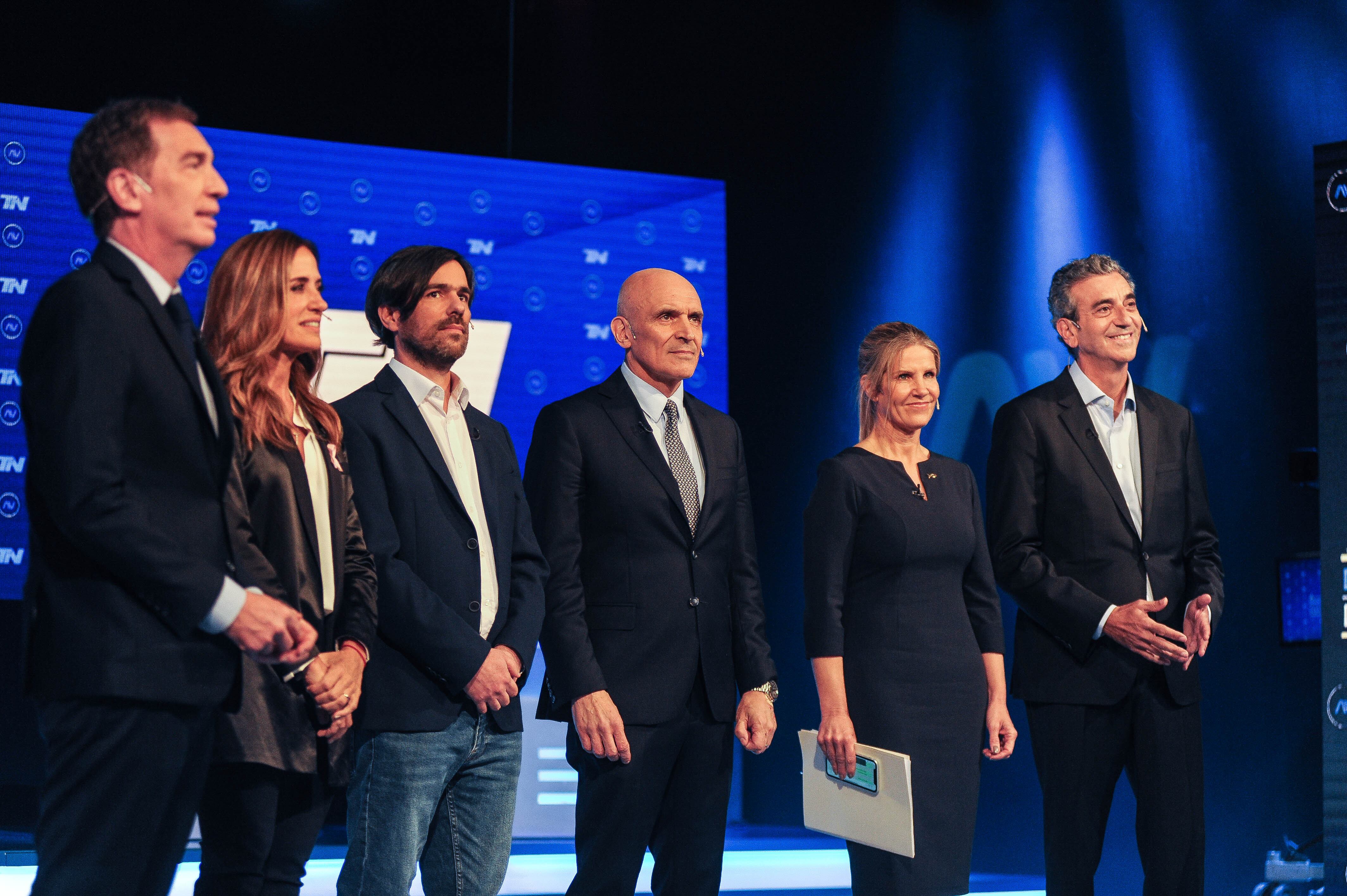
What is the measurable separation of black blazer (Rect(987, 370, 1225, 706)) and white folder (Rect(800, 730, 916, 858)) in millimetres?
560

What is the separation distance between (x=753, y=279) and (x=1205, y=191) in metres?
1.93

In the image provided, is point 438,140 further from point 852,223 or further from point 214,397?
point 214,397

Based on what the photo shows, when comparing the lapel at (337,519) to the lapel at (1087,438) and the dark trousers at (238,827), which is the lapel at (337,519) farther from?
the lapel at (1087,438)

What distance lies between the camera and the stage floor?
436 centimetres

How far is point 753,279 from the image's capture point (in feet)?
19.2

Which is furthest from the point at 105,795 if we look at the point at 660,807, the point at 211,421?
the point at 660,807

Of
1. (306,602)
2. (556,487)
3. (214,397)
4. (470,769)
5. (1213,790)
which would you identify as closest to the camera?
(214,397)

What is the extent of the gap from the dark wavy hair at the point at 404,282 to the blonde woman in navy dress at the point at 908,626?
3.34 ft

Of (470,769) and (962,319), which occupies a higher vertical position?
(962,319)

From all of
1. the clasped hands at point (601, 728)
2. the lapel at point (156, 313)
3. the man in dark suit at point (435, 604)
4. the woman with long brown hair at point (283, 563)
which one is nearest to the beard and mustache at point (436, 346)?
the man in dark suit at point (435, 604)

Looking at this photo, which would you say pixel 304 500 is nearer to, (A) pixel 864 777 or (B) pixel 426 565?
(B) pixel 426 565

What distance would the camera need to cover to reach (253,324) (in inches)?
93.3

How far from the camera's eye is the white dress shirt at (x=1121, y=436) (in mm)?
3264

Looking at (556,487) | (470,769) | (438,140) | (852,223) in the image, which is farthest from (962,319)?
(470,769)
